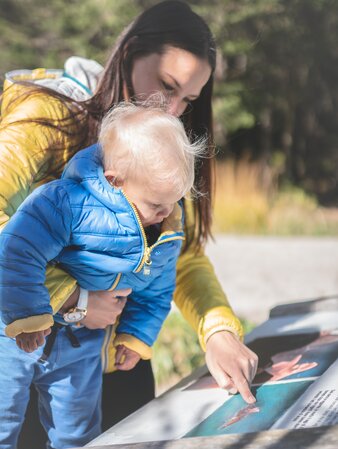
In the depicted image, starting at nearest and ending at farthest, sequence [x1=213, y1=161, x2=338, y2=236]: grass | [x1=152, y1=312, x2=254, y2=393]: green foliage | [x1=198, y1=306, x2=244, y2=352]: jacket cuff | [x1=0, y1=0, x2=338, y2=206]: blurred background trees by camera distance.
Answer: [x1=198, y1=306, x2=244, y2=352]: jacket cuff < [x1=152, y1=312, x2=254, y2=393]: green foliage < [x1=213, y1=161, x2=338, y2=236]: grass < [x1=0, y1=0, x2=338, y2=206]: blurred background trees

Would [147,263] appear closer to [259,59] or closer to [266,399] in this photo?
[266,399]

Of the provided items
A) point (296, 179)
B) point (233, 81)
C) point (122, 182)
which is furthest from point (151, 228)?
point (296, 179)

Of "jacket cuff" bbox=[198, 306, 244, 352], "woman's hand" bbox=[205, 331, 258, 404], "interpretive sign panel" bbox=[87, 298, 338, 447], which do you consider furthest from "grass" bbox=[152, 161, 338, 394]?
"woman's hand" bbox=[205, 331, 258, 404]

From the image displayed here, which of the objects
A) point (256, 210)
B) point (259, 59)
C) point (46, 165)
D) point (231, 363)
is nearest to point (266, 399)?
point (231, 363)

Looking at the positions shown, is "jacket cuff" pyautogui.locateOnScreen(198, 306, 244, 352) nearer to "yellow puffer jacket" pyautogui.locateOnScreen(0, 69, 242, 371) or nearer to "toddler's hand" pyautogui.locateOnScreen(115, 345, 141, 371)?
"yellow puffer jacket" pyautogui.locateOnScreen(0, 69, 242, 371)

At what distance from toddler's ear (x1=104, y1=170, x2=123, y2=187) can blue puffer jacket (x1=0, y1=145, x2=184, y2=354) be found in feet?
0.08

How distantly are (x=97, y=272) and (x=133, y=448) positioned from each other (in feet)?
2.19

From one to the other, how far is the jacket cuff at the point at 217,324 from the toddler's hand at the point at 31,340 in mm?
524

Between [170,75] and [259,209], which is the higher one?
[170,75]

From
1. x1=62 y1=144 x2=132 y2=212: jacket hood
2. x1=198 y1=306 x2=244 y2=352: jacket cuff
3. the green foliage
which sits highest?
x1=62 y1=144 x2=132 y2=212: jacket hood

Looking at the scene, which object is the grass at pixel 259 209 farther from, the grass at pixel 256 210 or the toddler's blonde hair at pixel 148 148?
the toddler's blonde hair at pixel 148 148

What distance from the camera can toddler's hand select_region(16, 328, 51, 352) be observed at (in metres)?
1.81

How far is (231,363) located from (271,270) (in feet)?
19.6

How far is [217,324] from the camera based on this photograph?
2.18 metres
